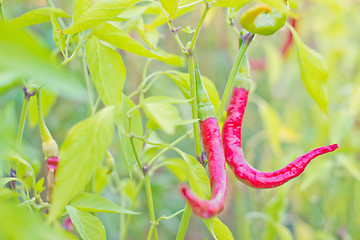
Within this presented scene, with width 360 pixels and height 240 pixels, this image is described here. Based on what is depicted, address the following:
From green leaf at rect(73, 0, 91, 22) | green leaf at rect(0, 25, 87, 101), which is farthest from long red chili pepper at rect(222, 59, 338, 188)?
green leaf at rect(0, 25, 87, 101)

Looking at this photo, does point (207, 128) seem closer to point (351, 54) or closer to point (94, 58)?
point (94, 58)

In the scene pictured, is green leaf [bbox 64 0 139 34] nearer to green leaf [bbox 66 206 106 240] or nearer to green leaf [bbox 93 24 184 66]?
green leaf [bbox 93 24 184 66]

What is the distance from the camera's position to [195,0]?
50 centimetres

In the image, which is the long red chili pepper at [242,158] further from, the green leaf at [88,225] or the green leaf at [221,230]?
the green leaf at [88,225]

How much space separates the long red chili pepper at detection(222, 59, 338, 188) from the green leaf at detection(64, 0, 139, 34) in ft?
0.65

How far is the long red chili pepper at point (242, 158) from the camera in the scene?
0.49 metres

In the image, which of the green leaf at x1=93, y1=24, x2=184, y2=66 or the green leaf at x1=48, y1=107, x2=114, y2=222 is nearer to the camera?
the green leaf at x1=48, y1=107, x2=114, y2=222

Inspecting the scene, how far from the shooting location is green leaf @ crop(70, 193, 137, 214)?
480 mm

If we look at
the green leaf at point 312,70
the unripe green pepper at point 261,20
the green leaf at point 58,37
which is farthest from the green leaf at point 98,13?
the green leaf at point 312,70

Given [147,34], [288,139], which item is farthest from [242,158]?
[288,139]

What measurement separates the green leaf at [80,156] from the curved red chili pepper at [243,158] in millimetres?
200

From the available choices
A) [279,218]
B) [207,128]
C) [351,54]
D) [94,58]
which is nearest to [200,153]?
[207,128]

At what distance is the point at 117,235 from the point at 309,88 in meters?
1.02

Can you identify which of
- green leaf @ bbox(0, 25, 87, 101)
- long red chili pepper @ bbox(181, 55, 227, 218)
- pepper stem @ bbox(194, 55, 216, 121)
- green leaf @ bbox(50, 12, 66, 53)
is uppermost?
green leaf @ bbox(0, 25, 87, 101)
